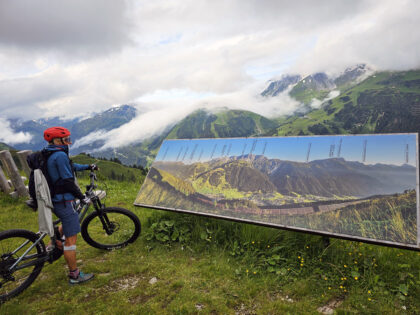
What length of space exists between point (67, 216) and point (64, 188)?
64 cm

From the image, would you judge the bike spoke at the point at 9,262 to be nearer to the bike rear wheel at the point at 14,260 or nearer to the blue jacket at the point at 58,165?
the bike rear wheel at the point at 14,260

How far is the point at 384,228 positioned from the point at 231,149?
4.38 meters

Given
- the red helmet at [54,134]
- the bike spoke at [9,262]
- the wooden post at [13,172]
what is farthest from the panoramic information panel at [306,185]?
the wooden post at [13,172]

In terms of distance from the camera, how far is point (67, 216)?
517cm

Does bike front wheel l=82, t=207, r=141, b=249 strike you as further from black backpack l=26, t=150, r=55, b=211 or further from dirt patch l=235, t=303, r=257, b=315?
dirt patch l=235, t=303, r=257, b=315

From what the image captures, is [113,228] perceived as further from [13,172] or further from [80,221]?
[13,172]

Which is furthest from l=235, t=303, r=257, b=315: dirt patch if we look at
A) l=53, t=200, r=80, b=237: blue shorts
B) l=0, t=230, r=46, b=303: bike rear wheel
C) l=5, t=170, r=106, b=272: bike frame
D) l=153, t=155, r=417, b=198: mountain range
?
l=0, t=230, r=46, b=303: bike rear wheel

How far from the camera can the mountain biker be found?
4.88 metres

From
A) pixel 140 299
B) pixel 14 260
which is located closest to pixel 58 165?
pixel 14 260

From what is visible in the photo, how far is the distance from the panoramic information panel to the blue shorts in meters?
2.52

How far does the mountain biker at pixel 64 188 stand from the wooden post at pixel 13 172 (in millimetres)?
8038

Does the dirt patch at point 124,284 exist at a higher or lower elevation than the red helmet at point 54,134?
lower

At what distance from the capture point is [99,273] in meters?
5.82

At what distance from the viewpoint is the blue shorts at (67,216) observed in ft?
16.7
